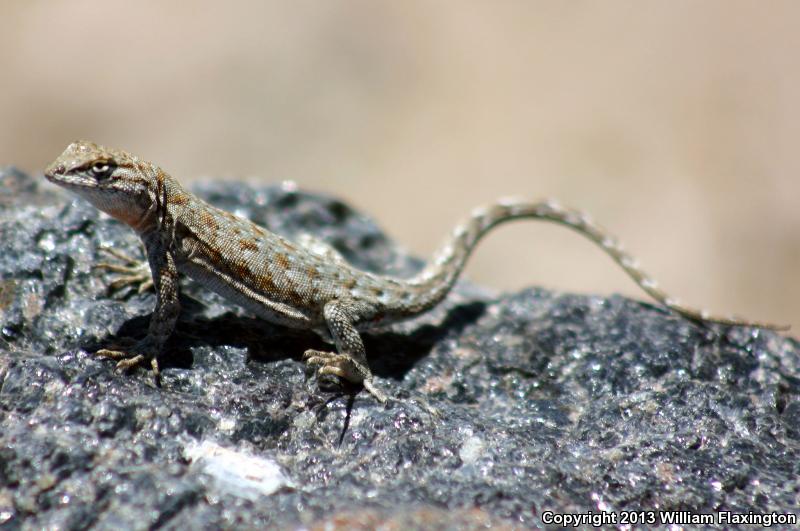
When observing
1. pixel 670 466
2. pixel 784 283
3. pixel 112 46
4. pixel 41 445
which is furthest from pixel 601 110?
pixel 41 445

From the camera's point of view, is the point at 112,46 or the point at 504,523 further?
the point at 112,46

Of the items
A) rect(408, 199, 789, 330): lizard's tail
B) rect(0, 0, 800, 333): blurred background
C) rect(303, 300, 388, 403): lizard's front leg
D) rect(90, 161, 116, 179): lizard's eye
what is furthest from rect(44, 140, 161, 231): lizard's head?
rect(0, 0, 800, 333): blurred background

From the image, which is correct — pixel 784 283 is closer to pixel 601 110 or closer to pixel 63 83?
pixel 601 110

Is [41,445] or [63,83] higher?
[63,83]

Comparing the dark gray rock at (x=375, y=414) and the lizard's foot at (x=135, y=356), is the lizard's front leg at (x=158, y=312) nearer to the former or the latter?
the lizard's foot at (x=135, y=356)

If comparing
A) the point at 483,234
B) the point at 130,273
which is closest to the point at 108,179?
the point at 130,273
